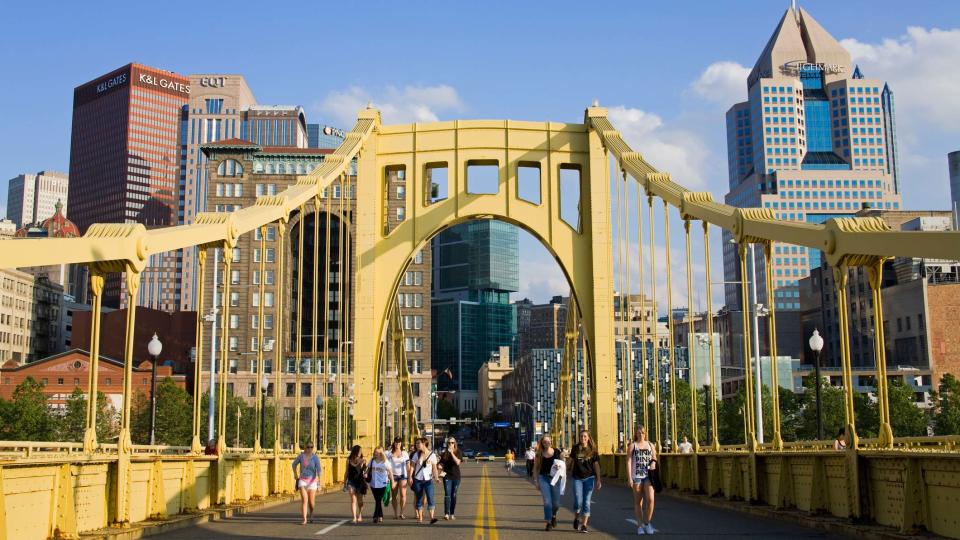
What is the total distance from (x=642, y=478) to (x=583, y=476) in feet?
3.40

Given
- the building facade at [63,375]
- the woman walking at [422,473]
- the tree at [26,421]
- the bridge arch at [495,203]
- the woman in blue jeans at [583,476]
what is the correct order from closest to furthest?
the woman in blue jeans at [583,476] < the woman walking at [422,473] < the bridge arch at [495,203] < the tree at [26,421] < the building facade at [63,375]

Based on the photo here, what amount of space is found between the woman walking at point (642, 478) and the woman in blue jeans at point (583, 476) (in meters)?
0.72

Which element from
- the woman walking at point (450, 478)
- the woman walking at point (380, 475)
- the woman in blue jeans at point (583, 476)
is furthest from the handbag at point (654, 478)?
the woman walking at point (380, 475)

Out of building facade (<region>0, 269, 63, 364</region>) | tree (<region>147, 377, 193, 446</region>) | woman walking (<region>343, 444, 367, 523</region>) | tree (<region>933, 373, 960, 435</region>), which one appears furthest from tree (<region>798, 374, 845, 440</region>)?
building facade (<region>0, 269, 63, 364</region>)

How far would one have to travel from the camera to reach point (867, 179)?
192750 millimetres

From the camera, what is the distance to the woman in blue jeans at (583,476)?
1800cm

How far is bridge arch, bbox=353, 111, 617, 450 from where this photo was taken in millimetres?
37750

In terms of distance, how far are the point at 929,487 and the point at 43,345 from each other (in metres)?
141

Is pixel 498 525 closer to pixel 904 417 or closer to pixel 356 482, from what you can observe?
pixel 356 482

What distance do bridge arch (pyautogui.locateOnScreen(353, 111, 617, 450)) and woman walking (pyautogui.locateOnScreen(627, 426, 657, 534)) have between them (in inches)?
729

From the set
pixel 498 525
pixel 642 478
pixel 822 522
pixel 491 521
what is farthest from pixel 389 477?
pixel 822 522

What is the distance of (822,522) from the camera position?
16.8 metres

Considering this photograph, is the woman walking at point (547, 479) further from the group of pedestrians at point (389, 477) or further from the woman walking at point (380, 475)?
the woman walking at point (380, 475)

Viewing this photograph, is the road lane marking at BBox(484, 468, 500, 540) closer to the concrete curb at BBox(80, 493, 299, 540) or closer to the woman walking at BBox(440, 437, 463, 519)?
the woman walking at BBox(440, 437, 463, 519)
